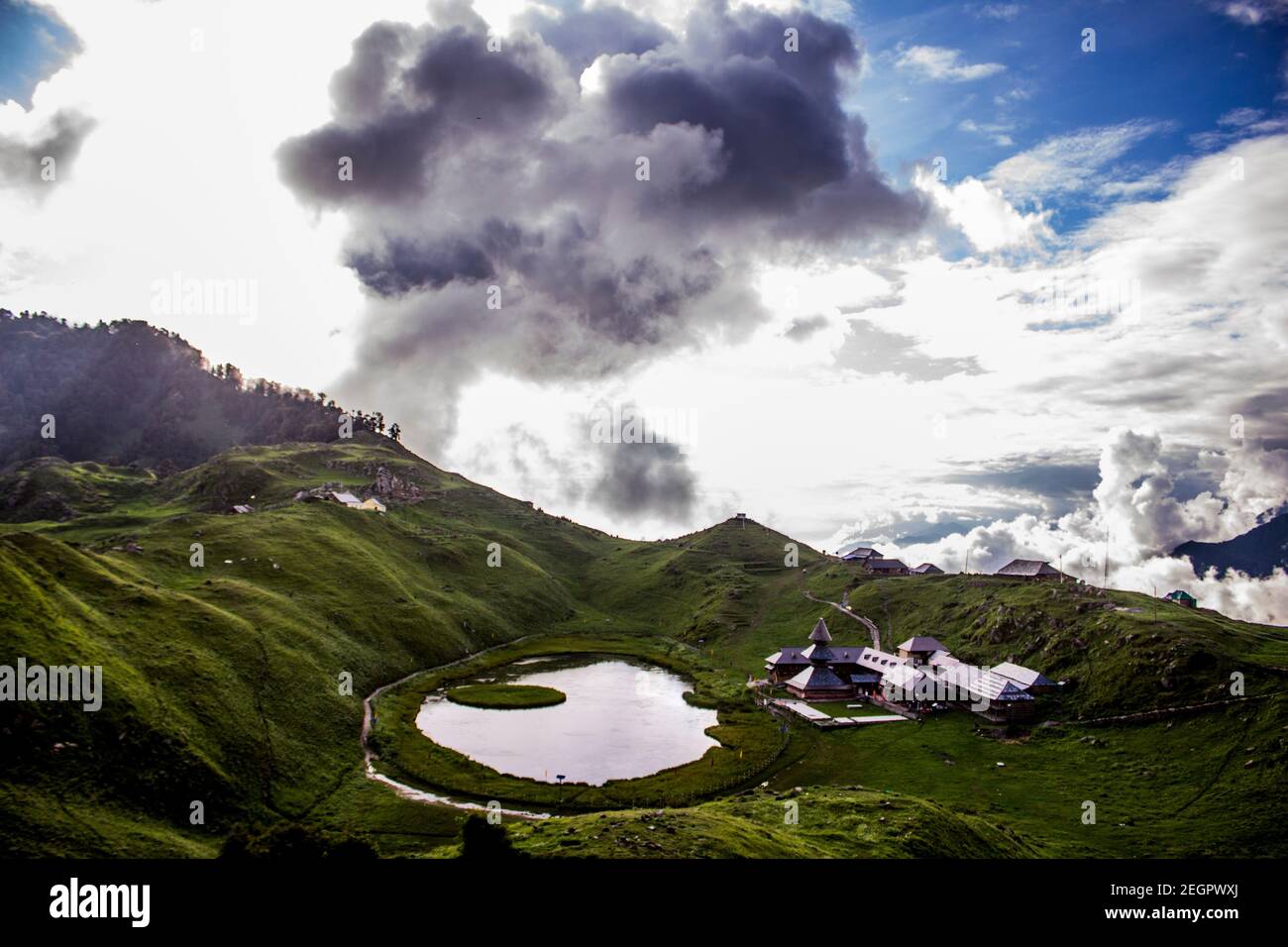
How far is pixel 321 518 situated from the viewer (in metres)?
155

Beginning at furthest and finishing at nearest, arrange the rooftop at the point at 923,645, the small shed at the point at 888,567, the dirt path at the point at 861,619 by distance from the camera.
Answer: the small shed at the point at 888,567 → the dirt path at the point at 861,619 → the rooftop at the point at 923,645

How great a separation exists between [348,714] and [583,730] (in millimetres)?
29400

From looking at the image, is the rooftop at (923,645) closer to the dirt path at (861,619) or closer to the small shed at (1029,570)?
the dirt path at (861,619)

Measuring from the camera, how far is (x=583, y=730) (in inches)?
3565

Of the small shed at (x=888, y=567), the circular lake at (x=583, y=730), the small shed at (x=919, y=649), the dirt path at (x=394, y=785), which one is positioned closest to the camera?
the dirt path at (x=394, y=785)

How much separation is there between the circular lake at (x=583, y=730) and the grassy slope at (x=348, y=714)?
10.8 m

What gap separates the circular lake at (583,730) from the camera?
3019 inches

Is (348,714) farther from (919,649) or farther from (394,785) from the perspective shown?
(919,649)

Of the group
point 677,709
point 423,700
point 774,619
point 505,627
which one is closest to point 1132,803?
point 677,709

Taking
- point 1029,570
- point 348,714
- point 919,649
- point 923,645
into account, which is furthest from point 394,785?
point 1029,570

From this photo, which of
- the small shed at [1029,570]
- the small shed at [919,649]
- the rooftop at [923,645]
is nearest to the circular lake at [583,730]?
the small shed at [919,649]

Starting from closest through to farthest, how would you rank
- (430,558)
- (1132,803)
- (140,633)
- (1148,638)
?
(1132,803)
(140,633)
(1148,638)
(430,558)

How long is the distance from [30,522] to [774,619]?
193203 mm
